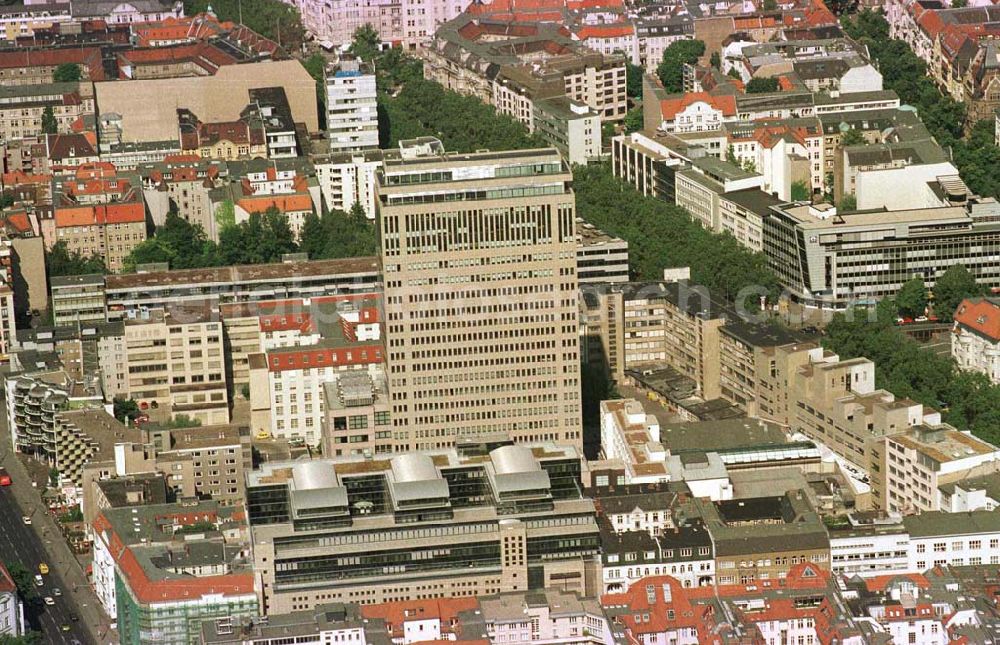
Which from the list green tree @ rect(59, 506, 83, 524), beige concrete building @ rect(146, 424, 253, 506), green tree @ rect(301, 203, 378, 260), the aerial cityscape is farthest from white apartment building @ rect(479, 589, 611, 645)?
green tree @ rect(301, 203, 378, 260)

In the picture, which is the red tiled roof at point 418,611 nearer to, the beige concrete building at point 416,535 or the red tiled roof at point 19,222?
the beige concrete building at point 416,535

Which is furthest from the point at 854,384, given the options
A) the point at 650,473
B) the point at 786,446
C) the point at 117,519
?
the point at 117,519

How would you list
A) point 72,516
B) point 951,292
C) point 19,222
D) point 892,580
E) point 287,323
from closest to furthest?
point 892,580 < point 72,516 < point 287,323 < point 951,292 < point 19,222

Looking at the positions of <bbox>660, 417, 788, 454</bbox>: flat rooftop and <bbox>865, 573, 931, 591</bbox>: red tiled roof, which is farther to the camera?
<bbox>660, 417, 788, 454</bbox>: flat rooftop

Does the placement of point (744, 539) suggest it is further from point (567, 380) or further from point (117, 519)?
point (117, 519)

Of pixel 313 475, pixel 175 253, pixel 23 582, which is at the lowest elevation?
pixel 23 582

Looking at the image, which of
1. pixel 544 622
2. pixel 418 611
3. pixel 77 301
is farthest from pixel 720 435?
pixel 77 301

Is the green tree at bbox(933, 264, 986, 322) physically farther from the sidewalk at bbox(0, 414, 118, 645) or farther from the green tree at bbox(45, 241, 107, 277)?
the sidewalk at bbox(0, 414, 118, 645)

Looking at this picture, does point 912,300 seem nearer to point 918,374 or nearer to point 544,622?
point 918,374
